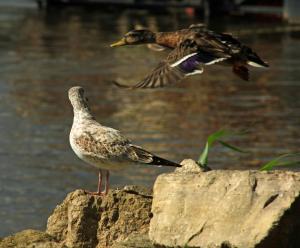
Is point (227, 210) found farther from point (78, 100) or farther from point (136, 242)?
point (78, 100)

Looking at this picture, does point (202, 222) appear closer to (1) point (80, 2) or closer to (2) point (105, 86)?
(2) point (105, 86)

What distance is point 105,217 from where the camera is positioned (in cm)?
887

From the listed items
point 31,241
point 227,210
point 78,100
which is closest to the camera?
point 227,210

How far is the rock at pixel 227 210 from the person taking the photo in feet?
24.1

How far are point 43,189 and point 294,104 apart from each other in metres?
8.31

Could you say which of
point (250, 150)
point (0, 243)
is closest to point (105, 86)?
point (250, 150)

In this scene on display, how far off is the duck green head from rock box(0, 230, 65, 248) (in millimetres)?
3232

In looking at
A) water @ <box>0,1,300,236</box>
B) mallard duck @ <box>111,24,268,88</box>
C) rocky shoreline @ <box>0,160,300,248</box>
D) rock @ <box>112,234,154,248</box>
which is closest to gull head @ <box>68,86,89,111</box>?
mallard duck @ <box>111,24,268,88</box>

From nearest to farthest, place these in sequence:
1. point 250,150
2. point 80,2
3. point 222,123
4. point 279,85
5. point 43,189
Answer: point 43,189 < point 250,150 < point 222,123 < point 279,85 < point 80,2

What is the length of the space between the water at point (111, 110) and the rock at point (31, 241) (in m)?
3.51

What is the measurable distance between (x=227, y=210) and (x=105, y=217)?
62.2 inches

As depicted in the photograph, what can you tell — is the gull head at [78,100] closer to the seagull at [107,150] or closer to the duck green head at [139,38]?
the seagull at [107,150]

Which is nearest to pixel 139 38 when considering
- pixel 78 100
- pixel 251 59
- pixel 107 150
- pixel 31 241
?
pixel 251 59

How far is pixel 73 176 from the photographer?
15.4 meters
